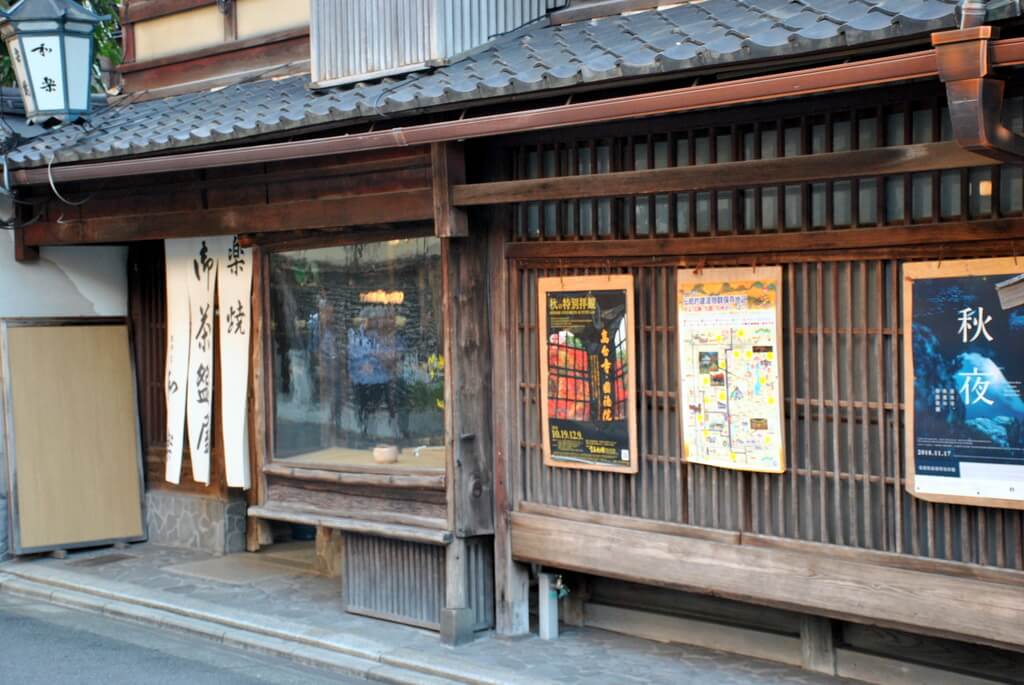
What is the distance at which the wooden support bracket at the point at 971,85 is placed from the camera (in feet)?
18.4

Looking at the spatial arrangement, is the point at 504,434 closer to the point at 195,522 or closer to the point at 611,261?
the point at 611,261

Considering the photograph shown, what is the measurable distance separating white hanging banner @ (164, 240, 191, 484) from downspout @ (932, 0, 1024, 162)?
870cm

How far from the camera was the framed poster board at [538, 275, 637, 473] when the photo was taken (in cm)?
872

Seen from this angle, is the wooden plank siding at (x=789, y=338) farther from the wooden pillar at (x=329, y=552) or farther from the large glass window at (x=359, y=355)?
the wooden pillar at (x=329, y=552)

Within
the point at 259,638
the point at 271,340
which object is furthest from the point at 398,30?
the point at 259,638

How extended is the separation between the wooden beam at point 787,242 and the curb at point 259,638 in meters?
3.12

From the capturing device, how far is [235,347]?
39.1 ft

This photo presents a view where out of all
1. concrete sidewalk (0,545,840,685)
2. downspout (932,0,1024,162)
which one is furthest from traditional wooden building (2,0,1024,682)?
concrete sidewalk (0,545,840,685)

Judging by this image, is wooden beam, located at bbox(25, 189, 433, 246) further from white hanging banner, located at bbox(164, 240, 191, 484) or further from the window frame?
white hanging banner, located at bbox(164, 240, 191, 484)

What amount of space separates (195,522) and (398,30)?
21.0 feet

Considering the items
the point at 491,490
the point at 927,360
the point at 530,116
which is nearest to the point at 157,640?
the point at 491,490

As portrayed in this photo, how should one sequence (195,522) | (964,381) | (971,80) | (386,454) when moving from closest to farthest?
(971,80) → (964,381) → (386,454) → (195,522)

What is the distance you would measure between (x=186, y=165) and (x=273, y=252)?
1.64 m

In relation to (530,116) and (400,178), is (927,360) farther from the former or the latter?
(400,178)
